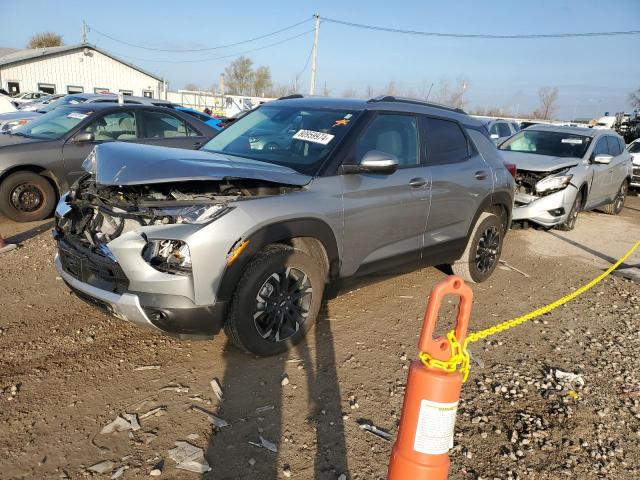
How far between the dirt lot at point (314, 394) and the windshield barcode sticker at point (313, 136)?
47.3 inches

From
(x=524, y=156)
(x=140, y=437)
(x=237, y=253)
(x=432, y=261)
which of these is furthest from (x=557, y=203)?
(x=140, y=437)

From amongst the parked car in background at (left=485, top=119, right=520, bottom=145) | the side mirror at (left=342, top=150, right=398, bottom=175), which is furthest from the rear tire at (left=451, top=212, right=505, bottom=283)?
the parked car in background at (left=485, top=119, right=520, bottom=145)

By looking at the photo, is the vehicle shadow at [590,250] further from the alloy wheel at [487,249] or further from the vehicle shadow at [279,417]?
the vehicle shadow at [279,417]

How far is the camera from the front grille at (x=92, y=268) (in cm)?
301

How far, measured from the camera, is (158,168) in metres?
2.99

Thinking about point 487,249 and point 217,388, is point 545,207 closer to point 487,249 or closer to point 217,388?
point 487,249

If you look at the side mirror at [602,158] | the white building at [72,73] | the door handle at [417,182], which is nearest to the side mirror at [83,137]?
the door handle at [417,182]

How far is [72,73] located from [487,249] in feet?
123

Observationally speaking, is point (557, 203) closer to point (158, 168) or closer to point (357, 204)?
point (357, 204)

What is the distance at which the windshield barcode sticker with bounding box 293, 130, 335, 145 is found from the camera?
381 cm

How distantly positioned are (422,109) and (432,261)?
1408 millimetres

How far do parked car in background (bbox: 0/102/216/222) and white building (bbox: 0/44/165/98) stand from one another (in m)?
28.7

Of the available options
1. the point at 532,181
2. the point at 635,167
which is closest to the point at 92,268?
the point at 532,181

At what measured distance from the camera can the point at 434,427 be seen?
1522 mm
